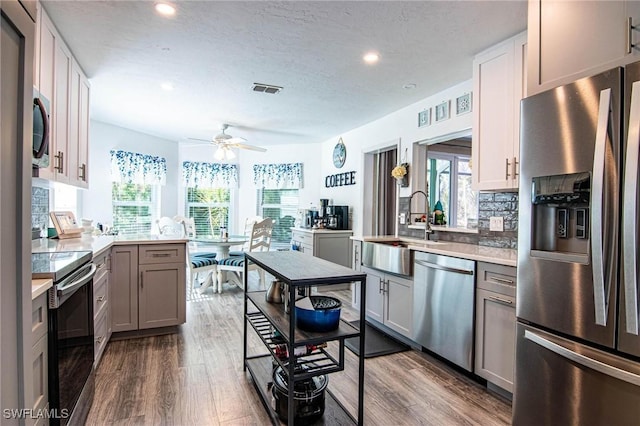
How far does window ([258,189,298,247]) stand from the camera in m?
6.62

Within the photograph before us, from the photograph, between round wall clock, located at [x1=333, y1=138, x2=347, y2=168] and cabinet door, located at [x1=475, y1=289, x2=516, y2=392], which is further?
round wall clock, located at [x1=333, y1=138, x2=347, y2=168]

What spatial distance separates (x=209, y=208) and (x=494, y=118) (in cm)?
539

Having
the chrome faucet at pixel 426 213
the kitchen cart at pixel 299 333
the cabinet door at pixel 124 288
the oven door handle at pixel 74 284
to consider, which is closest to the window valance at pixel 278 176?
the chrome faucet at pixel 426 213

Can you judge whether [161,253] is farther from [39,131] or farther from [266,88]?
[266,88]

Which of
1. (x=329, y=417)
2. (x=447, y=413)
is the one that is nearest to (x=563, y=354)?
(x=447, y=413)

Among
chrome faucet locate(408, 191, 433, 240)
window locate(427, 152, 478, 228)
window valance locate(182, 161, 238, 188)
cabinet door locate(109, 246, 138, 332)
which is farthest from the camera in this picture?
window valance locate(182, 161, 238, 188)

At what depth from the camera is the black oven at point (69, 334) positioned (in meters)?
1.46

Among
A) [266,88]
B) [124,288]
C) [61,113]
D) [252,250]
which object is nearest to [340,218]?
[252,250]

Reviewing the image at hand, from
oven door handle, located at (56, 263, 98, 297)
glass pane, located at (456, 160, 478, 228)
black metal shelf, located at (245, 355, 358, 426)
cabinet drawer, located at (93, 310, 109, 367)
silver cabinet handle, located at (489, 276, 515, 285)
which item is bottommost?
black metal shelf, located at (245, 355, 358, 426)

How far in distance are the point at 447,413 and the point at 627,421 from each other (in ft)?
3.29

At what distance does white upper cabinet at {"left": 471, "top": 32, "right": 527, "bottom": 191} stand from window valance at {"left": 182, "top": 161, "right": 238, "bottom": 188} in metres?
5.00

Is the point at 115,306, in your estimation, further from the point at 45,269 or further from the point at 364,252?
the point at 364,252

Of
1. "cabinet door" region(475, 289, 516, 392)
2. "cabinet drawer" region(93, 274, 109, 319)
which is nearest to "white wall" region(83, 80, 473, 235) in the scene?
"cabinet door" region(475, 289, 516, 392)

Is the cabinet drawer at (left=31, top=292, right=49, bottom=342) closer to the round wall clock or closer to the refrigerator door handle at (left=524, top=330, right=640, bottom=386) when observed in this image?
the refrigerator door handle at (left=524, top=330, right=640, bottom=386)
